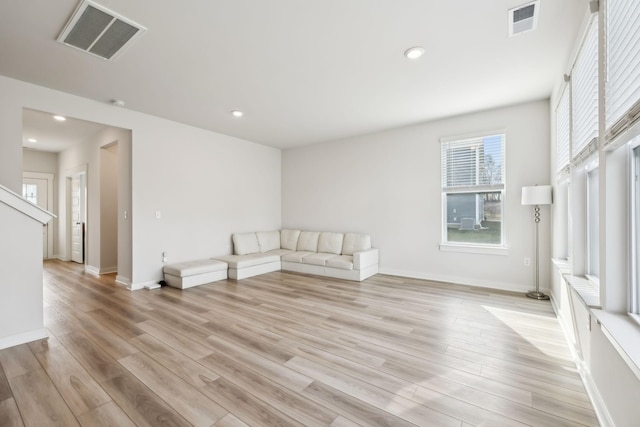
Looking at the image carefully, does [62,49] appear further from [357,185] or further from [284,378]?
[357,185]

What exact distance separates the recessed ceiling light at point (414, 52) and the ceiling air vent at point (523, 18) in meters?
0.71

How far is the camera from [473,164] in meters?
4.50

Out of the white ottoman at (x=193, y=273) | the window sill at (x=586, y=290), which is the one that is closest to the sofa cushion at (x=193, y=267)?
the white ottoman at (x=193, y=273)

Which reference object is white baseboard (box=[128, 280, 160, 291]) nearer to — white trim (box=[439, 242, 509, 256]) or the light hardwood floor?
the light hardwood floor

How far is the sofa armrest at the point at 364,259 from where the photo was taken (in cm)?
484

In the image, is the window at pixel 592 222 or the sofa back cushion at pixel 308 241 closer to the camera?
the window at pixel 592 222

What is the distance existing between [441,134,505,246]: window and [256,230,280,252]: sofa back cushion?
3635 millimetres

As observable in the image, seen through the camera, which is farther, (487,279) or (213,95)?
(487,279)

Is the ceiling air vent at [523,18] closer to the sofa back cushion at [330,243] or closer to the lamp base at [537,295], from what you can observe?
the lamp base at [537,295]

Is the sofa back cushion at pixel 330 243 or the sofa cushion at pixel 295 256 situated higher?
the sofa back cushion at pixel 330 243

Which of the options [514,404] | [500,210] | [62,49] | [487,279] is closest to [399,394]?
[514,404]

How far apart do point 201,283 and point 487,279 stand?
4.62m

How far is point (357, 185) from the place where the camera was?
5719 mm

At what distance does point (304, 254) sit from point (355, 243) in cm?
108
